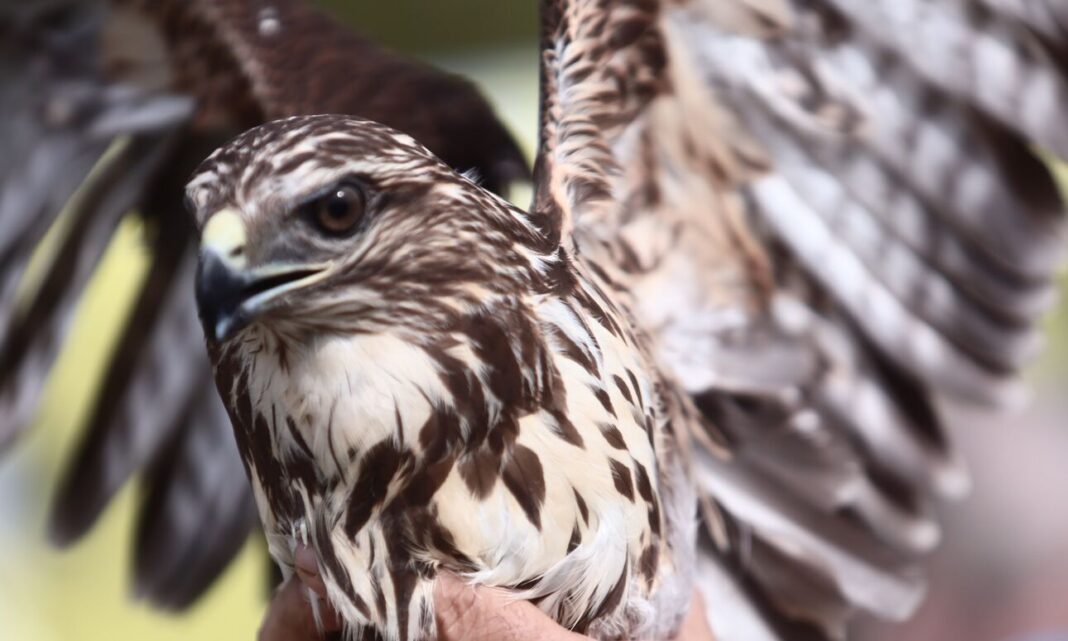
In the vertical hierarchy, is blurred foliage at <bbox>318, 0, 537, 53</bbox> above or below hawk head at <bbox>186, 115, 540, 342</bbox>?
below

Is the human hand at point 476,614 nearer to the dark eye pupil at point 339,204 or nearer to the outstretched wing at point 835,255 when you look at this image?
the dark eye pupil at point 339,204

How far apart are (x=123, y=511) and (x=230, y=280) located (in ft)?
6.07

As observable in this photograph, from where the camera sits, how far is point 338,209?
0.73m

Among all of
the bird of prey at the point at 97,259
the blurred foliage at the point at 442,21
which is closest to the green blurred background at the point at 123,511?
the blurred foliage at the point at 442,21

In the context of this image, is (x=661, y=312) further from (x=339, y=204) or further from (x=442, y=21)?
(x=442, y=21)

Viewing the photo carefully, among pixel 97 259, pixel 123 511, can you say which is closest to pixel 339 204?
pixel 97 259

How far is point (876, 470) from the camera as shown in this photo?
154 centimetres

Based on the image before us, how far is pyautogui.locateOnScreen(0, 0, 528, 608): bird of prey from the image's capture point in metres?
1.73

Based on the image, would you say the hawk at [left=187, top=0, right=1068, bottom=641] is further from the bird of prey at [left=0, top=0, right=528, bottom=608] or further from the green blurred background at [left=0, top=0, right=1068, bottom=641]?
the green blurred background at [left=0, top=0, right=1068, bottom=641]

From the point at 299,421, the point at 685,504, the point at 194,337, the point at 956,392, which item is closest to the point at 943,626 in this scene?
the point at 956,392

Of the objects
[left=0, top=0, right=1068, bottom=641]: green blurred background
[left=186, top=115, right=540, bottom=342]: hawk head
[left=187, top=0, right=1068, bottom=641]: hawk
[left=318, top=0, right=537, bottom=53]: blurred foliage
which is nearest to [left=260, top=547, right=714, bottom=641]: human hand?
[left=187, top=0, right=1068, bottom=641]: hawk

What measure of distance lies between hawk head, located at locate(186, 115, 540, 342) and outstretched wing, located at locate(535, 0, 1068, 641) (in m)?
0.52

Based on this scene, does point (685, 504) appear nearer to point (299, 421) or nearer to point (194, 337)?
point (299, 421)

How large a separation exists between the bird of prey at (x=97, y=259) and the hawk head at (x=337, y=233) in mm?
956
